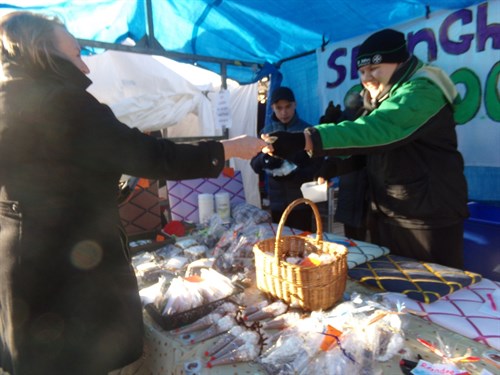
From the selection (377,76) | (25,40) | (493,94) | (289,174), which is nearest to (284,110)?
(289,174)

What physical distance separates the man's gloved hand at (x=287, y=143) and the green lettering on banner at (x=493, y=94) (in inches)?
77.9

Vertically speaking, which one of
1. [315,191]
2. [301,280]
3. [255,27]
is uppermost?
[255,27]

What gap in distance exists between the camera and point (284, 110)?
315 centimetres

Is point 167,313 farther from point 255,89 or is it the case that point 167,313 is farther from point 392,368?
point 255,89

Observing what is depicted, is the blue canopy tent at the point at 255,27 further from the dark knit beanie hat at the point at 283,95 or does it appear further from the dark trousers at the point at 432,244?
the dark trousers at the point at 432,244

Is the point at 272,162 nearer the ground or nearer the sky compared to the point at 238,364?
nearer the sky

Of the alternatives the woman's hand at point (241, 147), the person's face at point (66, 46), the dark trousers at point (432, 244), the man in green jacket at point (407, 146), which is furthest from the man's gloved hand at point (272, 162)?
the person's face at point (66, 46)

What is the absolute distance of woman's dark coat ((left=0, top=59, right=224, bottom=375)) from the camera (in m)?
0.91

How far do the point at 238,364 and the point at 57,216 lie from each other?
2.17 ft

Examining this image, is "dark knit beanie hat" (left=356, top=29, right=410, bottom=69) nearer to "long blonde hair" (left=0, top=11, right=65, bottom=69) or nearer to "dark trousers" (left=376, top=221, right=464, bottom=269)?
"dark trousers" (left=376, top=221, right=464, bottom=269)

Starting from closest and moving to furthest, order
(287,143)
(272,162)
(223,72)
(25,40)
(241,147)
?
1. (25,40)
2. (241,147)
3. (287,143)
4. (272,162)
5. (223,72)

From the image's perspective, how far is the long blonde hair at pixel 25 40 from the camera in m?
0.93

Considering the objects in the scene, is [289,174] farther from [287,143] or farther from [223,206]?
[287,143]

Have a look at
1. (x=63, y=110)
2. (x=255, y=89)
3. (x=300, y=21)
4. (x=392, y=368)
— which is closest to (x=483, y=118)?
(x=300, y=21)
